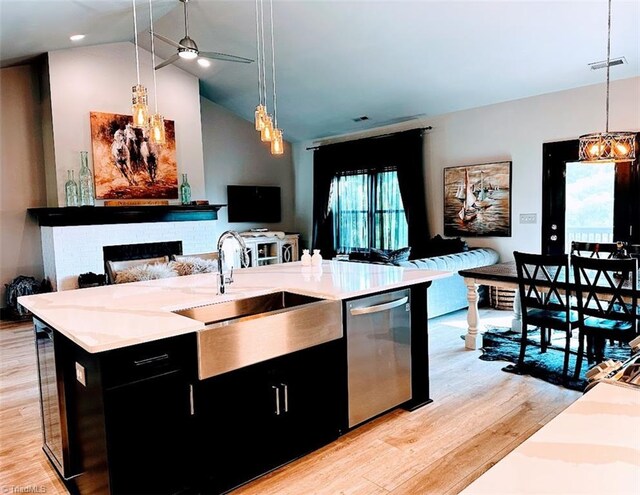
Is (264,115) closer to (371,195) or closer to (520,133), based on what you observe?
(520,133)

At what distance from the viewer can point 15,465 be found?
2.51 meters

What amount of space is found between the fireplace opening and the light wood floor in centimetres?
250

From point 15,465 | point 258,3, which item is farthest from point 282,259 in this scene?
point 15,465

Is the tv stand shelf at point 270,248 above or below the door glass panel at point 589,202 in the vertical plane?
below

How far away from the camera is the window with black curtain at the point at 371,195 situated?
7148 millimetres

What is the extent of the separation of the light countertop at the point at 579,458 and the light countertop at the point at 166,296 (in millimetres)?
1413

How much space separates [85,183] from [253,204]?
324cm

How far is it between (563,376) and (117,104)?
6.13m

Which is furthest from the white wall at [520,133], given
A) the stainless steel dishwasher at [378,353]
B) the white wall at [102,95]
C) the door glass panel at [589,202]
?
the stainless steel dishwasher at [378,353]

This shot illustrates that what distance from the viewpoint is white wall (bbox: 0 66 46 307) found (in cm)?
600

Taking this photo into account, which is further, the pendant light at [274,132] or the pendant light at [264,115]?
the pendant light at [274,132]

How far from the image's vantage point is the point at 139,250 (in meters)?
6.44

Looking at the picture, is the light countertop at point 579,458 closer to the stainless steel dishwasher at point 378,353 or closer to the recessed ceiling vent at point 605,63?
the stainless steel dishwasher at point 378,353

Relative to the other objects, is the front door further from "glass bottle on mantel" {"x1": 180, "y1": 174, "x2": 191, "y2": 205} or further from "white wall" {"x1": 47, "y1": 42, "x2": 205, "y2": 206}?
"white wall" {"x1": 47, "y1": 42, "x2": 205, "y2": 206}
